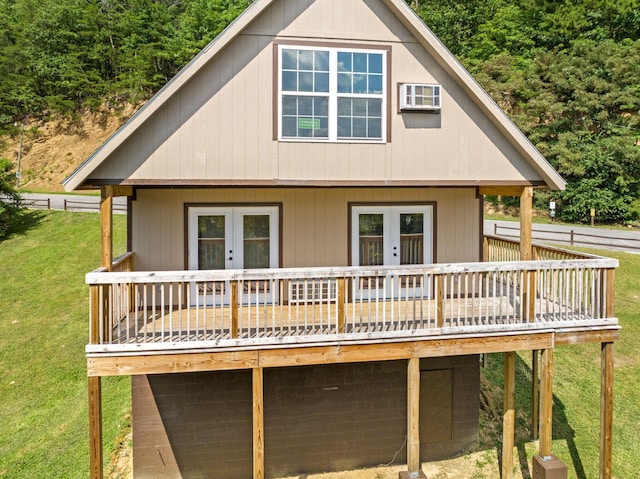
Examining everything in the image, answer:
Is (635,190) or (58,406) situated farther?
(635,190)

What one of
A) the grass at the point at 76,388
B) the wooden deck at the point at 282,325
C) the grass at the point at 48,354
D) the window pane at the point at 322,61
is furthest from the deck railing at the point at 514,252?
the grass at the point at 48,354

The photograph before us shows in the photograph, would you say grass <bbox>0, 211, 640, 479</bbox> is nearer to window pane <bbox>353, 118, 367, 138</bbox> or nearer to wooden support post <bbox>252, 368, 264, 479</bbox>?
wooden support post <bbox>252, 368, 264, 479</bbox>

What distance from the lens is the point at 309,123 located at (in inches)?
330

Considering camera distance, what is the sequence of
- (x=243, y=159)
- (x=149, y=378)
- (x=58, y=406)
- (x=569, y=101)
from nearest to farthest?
(x=243, y=159) → (x=149, y=378) → (x=58, y=406) → (x=569, y=101)

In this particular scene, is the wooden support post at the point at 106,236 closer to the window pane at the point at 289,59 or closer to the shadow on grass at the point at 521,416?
the window pane at the point at 289,59

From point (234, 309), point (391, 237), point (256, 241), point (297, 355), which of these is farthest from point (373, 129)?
point (297, 355)

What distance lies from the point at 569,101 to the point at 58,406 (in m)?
38.0

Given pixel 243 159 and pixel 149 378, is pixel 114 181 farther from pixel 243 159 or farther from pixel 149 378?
pixel 149 378

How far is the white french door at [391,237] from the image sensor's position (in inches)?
376

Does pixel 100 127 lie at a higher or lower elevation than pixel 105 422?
higher

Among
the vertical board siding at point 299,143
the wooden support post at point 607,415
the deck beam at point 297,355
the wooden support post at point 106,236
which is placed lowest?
the wooden support post at point 607,415

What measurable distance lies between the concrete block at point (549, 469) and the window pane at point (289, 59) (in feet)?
28.4

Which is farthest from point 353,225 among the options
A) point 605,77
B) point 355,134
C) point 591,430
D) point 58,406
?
point 605,77

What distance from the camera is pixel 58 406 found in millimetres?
11617
